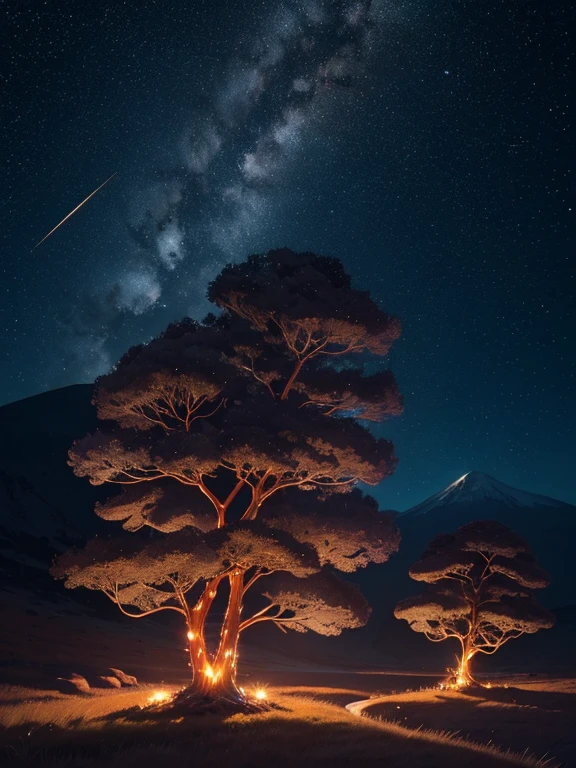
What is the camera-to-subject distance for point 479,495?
148 metres

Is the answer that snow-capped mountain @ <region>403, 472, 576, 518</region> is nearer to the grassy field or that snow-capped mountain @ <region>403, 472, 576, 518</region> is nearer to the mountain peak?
the mountain peak

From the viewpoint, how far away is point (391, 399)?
1513 cm

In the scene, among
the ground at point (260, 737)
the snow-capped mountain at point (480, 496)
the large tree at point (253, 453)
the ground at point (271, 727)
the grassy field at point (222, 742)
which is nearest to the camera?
the grassy field at point (222, 742)

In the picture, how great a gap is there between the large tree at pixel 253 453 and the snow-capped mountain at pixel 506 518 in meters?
91.5

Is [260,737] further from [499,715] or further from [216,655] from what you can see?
[499,715]

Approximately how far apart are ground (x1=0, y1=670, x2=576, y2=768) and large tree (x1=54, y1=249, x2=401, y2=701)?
2.49 meters

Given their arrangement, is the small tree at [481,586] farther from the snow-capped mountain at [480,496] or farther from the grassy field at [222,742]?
→ the snow-capped mountain at [480,496]

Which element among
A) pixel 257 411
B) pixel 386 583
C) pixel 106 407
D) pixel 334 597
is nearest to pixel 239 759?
pixel 334 597

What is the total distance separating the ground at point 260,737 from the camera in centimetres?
777

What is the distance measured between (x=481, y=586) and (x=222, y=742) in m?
19.7

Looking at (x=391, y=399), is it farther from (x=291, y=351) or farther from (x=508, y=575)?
(x=508, y=575)

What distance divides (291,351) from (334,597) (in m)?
6.93

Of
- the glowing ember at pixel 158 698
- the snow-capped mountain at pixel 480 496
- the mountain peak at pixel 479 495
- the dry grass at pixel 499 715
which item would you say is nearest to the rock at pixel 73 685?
the glowing ember at pixel 158 698

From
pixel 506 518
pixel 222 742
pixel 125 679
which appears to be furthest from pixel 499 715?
pixel 506 518
